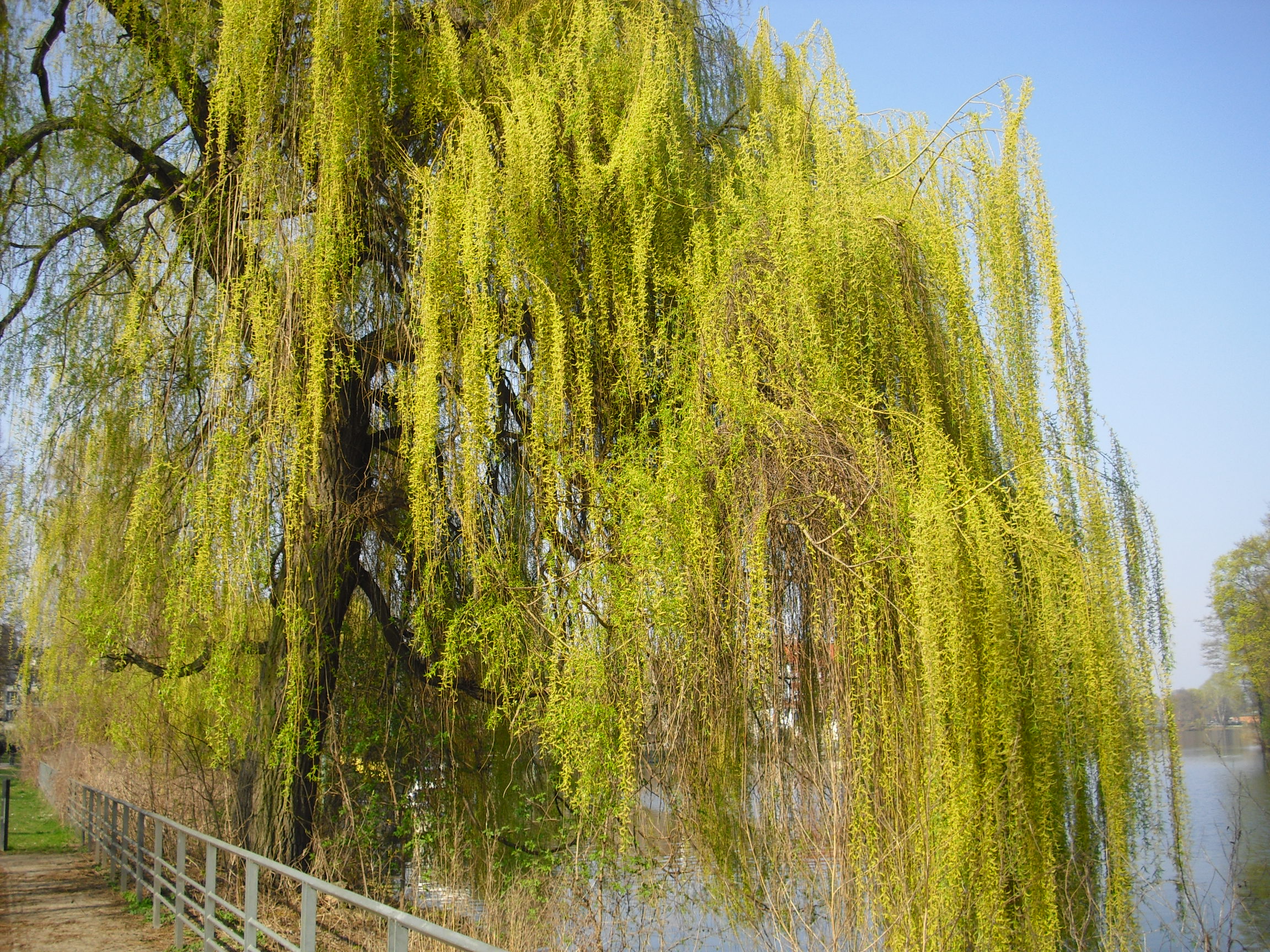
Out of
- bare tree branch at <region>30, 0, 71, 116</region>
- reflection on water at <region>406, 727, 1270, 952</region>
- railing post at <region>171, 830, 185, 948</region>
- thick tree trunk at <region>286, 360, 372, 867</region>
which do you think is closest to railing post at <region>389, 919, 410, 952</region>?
reflection on water at <region>406, 727, 1270, 952</region>

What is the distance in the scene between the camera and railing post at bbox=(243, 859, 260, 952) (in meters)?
3.57

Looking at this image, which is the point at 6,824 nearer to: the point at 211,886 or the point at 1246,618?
the point at 211,886

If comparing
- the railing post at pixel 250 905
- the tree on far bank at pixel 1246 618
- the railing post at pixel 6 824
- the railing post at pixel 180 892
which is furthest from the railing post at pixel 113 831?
the tree on far bank at pixel 1246 618

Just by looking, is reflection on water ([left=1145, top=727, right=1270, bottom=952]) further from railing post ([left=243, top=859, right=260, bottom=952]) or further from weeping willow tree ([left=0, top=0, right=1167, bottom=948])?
railing post ([left=243, top=859, right=260, bottom=952])

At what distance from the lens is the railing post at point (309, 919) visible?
2.82m

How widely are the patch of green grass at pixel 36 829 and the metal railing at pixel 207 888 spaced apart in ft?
3.81

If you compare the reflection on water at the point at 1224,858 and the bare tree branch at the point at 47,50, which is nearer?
the reflection on water at the point at 1224,858

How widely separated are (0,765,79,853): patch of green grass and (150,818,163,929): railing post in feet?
16.3

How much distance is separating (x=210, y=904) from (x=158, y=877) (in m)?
1.42

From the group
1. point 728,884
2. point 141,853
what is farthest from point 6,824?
point 728,884

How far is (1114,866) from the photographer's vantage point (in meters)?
3.29

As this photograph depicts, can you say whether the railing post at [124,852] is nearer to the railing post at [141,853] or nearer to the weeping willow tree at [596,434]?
the railing post at [141,853]

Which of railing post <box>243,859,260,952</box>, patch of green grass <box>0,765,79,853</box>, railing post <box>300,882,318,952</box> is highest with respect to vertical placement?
railing post <box>300,882,318,952</box>

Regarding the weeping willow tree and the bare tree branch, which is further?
the bare tree branch
